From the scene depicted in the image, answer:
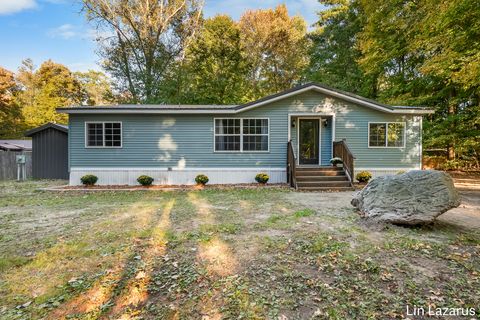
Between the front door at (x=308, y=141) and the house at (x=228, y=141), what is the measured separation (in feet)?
2.10

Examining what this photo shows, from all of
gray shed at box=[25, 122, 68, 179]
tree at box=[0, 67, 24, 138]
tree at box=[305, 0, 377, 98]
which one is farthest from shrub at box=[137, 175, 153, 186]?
tree at box=[0, 67, 24, 138]

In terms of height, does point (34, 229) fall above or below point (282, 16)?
below

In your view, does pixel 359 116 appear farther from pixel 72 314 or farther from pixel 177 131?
pixel 72 314

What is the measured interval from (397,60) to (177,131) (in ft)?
47.3

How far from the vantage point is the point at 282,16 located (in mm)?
23484

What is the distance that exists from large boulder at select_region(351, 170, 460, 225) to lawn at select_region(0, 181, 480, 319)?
0.98ft

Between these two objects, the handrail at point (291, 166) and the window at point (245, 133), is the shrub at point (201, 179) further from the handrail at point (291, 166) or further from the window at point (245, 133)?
the handrail at point (291, 166)

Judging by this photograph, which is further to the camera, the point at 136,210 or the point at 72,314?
the point at 136,210

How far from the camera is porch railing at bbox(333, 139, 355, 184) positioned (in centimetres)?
948

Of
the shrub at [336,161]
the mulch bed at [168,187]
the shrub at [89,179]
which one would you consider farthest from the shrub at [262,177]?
the shrub at [89,179]

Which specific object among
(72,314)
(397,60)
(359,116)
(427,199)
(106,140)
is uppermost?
(397,60)

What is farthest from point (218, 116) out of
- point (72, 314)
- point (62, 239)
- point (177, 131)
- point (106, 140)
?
point (72, 314)

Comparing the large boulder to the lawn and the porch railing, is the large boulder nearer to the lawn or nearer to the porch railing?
the lawn

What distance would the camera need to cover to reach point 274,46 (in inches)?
923
